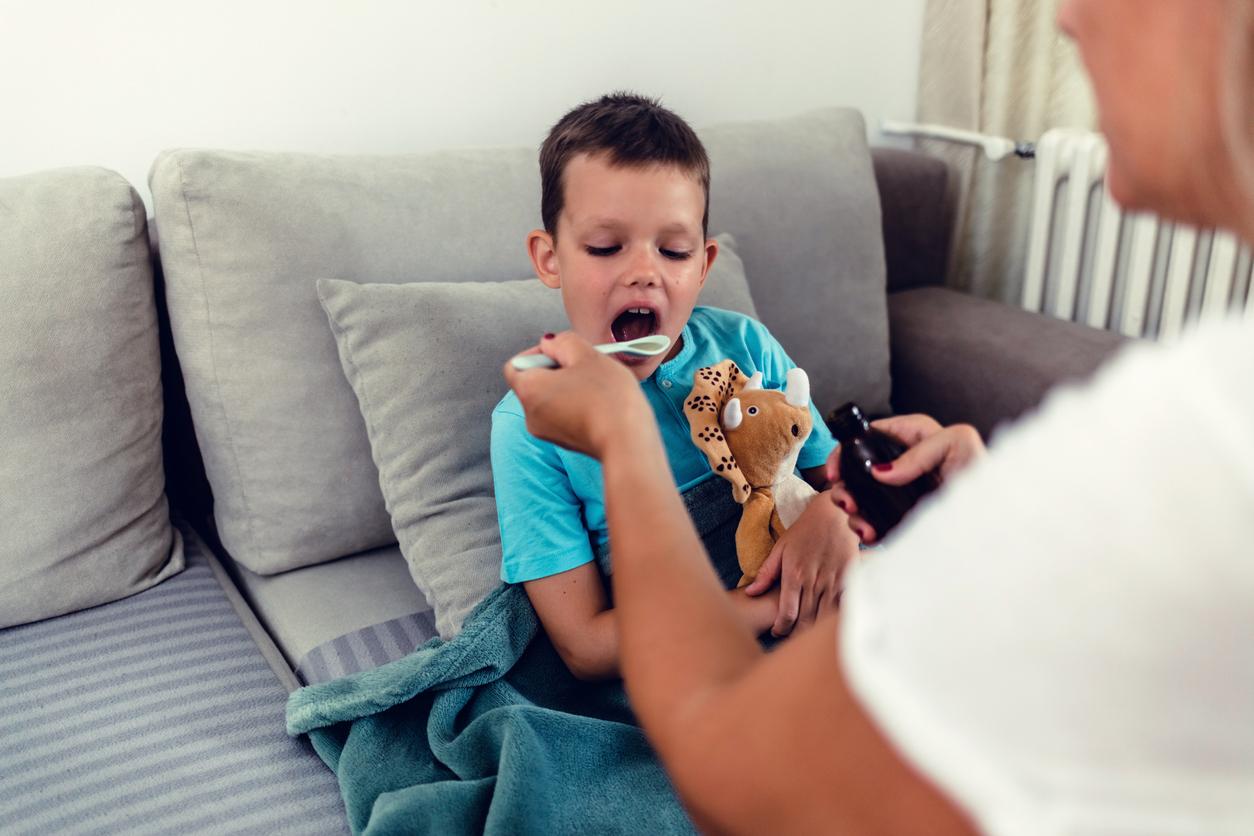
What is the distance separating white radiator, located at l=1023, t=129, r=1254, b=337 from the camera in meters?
1.80

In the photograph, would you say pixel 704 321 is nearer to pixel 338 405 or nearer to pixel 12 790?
pixel 338 405

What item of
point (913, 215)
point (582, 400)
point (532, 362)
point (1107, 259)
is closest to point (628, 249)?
point (532, 362)

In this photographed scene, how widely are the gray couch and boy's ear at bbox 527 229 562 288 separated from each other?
0.07 m

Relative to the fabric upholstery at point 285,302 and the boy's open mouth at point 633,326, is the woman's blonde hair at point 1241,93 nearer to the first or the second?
the boy's open mouth at point 633,326

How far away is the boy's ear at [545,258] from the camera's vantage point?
50.3 inches

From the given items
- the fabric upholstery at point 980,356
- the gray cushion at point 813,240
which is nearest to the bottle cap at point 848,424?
the gray cushion at point 813,240

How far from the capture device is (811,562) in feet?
3.59

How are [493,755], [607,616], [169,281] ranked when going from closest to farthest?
[493,755]
[607,616]
[169,281]

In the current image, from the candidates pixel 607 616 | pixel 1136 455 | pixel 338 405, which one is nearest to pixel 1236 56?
pixel 1136 455

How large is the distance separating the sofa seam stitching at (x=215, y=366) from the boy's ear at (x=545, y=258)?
1.31ft

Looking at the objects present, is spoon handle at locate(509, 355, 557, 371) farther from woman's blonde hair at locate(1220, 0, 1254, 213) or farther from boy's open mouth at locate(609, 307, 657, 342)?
woman's blonde hair at locate(1220, 0, 1254, 213)

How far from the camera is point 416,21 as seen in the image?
1620 millimetres

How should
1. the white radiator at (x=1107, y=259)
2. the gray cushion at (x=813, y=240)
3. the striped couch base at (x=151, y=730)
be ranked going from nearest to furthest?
the striped couch base at (x=151, y=730) → the gray cushion at (x=813, y=240) → the white radiator at (x=1107, y=259)

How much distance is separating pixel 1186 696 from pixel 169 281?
1.22 metres
